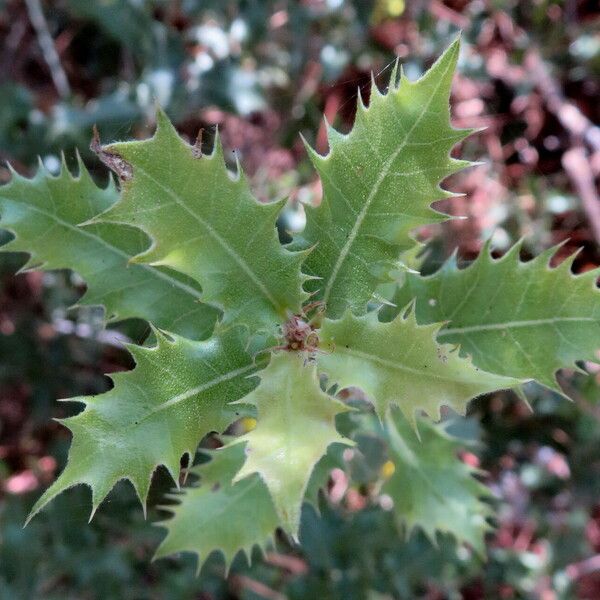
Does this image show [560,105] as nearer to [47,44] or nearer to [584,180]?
[584,180]

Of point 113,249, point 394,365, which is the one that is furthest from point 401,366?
point 113,249

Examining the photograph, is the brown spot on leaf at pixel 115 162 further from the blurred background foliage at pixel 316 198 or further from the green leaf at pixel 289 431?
the blurred background foliage at pixel 316 198

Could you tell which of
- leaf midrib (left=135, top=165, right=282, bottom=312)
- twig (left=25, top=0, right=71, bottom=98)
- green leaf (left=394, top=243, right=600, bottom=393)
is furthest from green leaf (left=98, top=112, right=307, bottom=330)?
twig (left=25, top=0, right=71, bottom=98)

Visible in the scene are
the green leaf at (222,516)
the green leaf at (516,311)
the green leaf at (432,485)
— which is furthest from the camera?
the green leaf at (432,485)

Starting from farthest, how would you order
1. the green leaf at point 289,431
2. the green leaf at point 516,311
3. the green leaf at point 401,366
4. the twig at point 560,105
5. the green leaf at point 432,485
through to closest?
1. the twig at point 560,105
2. the green leaf at point 432,485
3. the green leaf at point 516,311
4. the green leaf at point 401,366
5. the green leaf at point 289,431

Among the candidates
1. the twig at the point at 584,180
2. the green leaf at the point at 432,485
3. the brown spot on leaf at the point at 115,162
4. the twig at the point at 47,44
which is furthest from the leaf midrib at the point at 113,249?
the twig at the point at 584,180

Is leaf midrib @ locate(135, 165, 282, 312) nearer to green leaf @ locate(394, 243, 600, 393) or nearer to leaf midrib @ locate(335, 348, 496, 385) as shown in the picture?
leaf midrib @ locate(335, 348, 496, 385)

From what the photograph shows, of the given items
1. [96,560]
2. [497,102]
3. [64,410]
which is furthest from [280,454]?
[497,102]
